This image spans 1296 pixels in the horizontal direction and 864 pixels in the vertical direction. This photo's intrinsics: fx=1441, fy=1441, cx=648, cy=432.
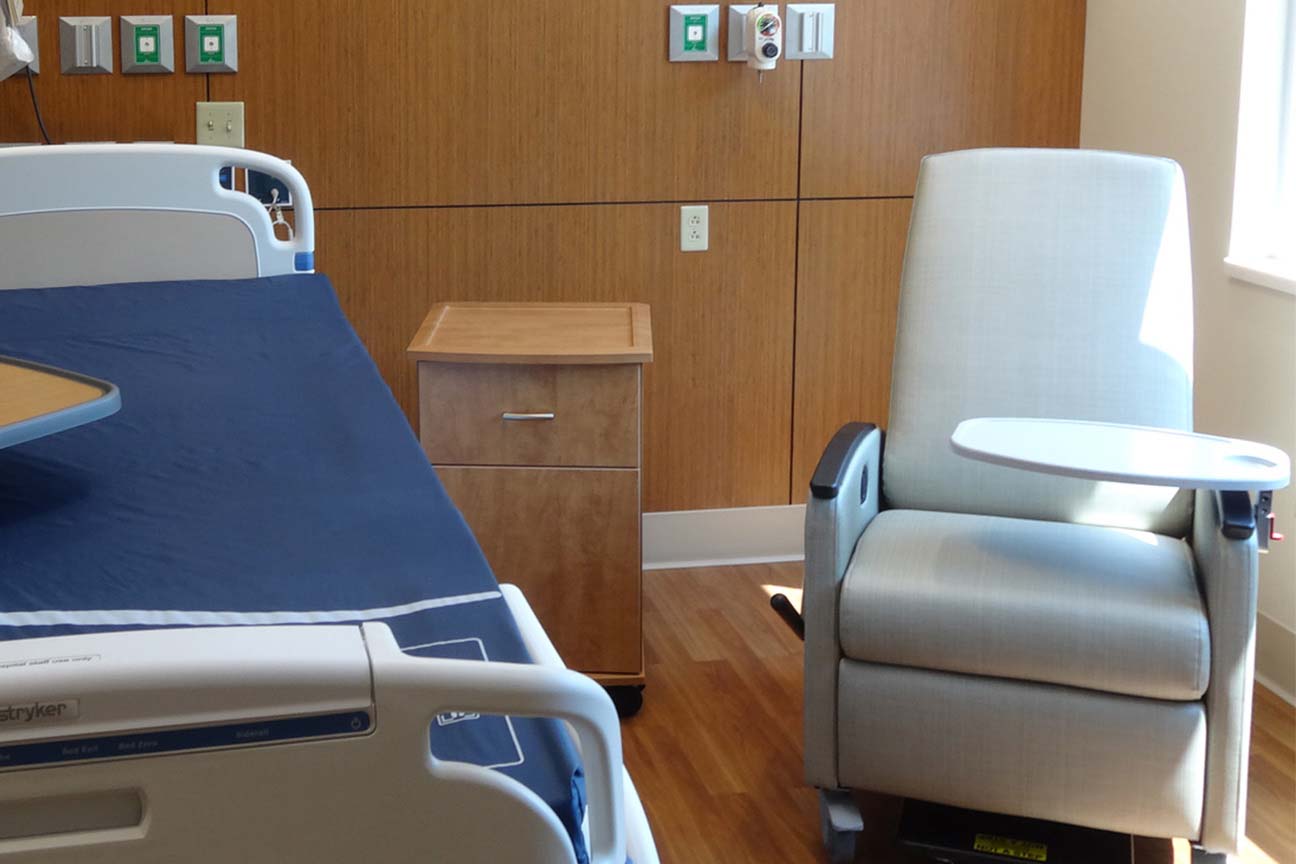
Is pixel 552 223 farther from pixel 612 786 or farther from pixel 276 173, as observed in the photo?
pixel 612 786

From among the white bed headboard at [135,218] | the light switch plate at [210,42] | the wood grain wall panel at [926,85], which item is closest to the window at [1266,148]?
the wood grain wall panel at [926,85]

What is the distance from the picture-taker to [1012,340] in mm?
2688

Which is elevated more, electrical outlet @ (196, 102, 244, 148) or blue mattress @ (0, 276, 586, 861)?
electrical outlet @ (196, 102, 244, 148)

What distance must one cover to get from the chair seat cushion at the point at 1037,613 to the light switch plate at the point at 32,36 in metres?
2.22

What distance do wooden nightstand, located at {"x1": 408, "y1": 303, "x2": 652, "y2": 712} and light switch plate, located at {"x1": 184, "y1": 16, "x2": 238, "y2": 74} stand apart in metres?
0.95

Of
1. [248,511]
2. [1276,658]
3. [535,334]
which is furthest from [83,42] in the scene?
[1276,658]

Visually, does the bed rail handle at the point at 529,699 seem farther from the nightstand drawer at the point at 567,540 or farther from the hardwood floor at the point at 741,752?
the nightstand drawer at the point at 567,540

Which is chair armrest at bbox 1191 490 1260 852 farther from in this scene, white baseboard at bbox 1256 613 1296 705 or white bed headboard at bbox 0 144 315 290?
white bed headboard at bbox 0 144 315 290

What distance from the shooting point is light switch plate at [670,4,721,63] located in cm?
356

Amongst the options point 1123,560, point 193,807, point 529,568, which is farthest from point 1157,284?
point 193,807

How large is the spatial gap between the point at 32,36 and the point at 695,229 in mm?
1622

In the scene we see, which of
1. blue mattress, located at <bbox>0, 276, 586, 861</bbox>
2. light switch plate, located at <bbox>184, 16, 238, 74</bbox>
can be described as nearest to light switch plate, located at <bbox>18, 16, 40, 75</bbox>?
light switch plate, located at <bbox>184, 16, 238, 74</bbox>

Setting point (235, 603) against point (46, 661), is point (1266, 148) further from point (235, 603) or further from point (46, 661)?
point (46, 661)

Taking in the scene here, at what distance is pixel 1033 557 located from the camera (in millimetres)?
2354
